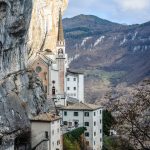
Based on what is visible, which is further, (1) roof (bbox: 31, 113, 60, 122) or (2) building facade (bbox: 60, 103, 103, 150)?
(2) building facade (bbox: 60, 103, 103, 150)

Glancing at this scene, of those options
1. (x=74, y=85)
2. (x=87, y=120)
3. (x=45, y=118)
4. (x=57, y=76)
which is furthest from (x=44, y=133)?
(x=74, y=85)

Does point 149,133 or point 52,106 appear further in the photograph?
point 52,106

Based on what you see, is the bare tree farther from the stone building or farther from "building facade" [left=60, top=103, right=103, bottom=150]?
"building facade" [left=60, top=103, right=103, bottom=150]

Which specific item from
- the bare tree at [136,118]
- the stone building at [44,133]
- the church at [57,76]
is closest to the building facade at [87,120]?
the church at [57,76]

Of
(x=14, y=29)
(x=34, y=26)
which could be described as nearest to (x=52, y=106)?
(x=14, y=29)

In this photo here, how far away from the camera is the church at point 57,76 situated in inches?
3671

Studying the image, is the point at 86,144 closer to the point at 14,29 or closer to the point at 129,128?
the point at 14,29

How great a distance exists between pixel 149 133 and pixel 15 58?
160 feet

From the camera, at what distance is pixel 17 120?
6506 cm

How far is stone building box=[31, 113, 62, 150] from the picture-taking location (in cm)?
6419

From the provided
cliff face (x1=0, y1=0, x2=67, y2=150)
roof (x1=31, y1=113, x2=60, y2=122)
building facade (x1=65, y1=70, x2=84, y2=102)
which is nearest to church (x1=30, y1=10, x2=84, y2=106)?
building facade (x1=65, y1=70, x2=84, y2=102)

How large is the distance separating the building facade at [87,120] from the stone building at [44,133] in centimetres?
1139

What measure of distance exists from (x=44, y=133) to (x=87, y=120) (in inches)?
554

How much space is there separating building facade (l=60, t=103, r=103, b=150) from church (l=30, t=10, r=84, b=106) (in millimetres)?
10733
